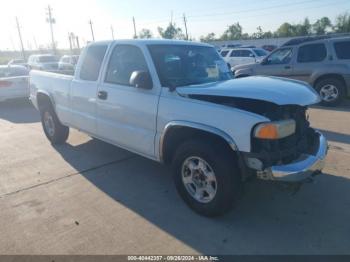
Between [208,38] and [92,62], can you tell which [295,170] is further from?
[208,38]

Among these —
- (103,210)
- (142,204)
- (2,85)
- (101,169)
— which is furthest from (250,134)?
(2,85)

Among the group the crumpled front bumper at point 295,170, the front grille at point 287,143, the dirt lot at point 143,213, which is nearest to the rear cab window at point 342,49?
the dirt lot at point 143,213

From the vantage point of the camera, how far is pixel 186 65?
432 centimetres

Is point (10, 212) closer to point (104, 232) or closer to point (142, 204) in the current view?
point (104, 232)

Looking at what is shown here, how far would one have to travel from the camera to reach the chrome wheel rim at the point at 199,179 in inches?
138

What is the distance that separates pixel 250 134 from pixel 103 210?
1.95 meters

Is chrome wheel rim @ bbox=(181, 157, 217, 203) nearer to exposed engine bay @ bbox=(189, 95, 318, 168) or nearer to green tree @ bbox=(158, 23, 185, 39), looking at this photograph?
exposed engine bay @ bbox=(189, 95, 318, 168)

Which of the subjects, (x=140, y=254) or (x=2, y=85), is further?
(x=2, y=85)

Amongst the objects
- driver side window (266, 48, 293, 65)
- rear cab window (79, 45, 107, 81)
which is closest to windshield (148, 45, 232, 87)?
rear cab window (79, 45, 107, 81)

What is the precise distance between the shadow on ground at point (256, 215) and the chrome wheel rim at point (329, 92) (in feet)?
18.4

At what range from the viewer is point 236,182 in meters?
3.30

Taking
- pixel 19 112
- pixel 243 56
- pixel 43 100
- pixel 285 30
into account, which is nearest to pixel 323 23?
pixel 285 30

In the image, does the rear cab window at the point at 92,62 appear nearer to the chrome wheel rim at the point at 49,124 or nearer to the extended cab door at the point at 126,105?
the extended cab door at the point at 126,105

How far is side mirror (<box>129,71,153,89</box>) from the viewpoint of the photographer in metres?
3.88
